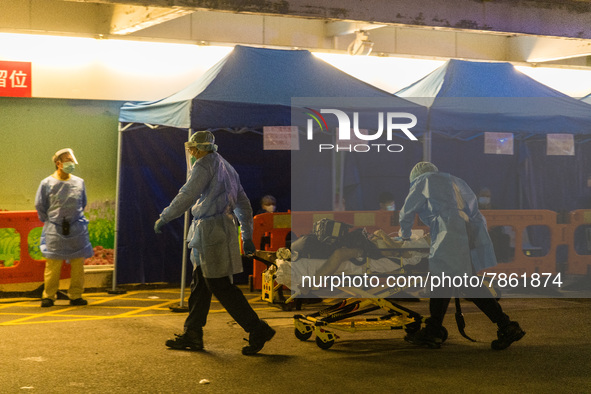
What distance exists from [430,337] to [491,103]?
A: 5908 millimetres

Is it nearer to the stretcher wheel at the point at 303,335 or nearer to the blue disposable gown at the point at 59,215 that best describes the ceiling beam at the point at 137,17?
the blue disposable gown at the point at 59,215

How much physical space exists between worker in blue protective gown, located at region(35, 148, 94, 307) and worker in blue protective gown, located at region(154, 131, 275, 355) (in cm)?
350

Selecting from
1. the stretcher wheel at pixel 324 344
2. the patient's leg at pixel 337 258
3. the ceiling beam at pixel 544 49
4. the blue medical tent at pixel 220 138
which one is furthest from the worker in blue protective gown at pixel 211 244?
the ceiling beam at pixel 544 49

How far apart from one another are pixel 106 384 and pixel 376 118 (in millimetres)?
6346

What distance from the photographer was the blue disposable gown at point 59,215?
1054cm

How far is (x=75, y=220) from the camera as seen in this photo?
10.7 metres

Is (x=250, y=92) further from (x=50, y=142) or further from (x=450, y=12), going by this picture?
(x=50, y=142)

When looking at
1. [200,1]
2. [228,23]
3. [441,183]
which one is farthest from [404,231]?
[228,23]

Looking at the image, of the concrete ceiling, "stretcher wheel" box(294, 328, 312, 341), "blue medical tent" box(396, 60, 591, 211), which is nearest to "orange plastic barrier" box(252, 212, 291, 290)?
"blue medical tent" box(396, 60, 591, 211)

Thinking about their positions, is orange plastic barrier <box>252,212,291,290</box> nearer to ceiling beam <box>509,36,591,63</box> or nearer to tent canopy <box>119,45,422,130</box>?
tent canopy <box>119,45,422,130</box>

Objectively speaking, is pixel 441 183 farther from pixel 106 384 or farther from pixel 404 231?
pixel 106 384

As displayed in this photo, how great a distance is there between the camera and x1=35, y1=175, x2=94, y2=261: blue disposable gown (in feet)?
34.6

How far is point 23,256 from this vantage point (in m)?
11.5

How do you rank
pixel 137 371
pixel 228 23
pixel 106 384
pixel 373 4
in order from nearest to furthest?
pixel 106 384 < pixel 137 371 < pixel 373 4 < pixel 228 23
